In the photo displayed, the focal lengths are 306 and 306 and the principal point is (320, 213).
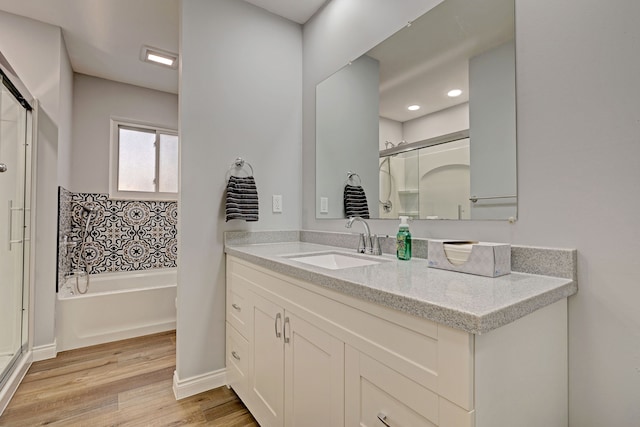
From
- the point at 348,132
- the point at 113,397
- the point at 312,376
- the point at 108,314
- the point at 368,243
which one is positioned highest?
the point at 348,132

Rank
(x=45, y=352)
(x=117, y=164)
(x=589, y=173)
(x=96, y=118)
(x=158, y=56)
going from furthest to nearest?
(x=117, y=164) < (x=96, y=118) < (x=158, y=56) < (x=45, y=352) < (x=589, y=173)

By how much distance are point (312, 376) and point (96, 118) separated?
11.6ft

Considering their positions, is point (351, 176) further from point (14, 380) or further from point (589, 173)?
point (14, 380)

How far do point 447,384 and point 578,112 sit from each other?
936 mm

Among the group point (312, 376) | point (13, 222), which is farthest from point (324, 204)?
point (13, 222)

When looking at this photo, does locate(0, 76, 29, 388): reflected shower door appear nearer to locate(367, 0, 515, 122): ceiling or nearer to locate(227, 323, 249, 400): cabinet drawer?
locate(227, 323, 249, 400): cabinet drawer

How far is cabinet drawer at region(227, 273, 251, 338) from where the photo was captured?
66.2 inches

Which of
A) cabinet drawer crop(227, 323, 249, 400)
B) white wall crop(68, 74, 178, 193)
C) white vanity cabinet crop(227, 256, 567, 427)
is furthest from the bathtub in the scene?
white vanity cabinet crop(227, 256, 567, 427)

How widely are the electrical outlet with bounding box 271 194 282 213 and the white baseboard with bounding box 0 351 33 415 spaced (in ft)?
6.17

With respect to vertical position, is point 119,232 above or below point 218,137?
below

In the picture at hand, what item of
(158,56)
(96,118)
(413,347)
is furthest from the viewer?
(96,118)

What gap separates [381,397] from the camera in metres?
0.85

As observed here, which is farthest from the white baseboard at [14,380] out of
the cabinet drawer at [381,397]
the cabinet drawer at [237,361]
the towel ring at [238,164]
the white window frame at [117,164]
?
the cabinet drawer at [381,397]

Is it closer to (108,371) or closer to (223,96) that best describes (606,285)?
(223,96)
